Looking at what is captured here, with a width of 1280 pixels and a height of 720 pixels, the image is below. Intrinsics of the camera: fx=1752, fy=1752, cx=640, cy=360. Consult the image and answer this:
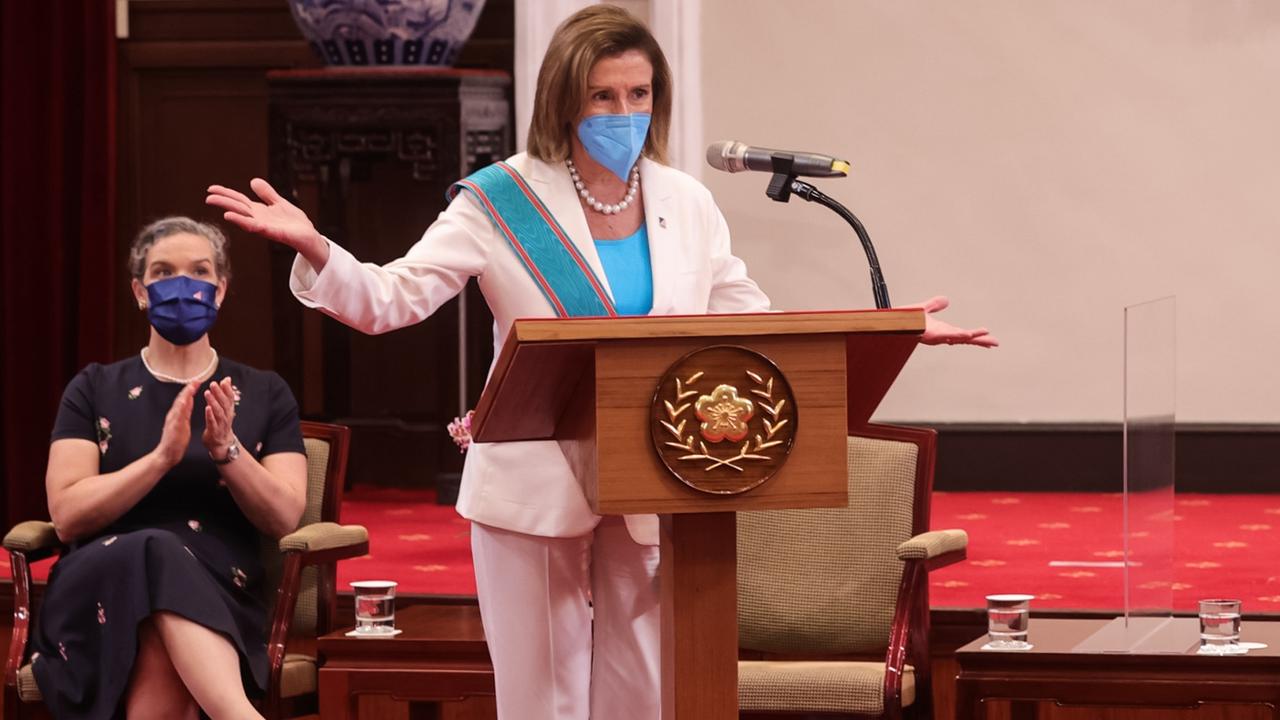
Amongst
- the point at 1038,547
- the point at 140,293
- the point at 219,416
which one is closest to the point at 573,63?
the point at 219,416

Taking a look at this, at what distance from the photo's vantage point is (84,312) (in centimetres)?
612

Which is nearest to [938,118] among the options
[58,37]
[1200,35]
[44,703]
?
[1200,35]

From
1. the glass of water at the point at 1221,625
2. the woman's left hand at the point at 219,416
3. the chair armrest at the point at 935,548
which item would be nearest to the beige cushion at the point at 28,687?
the woman's left hand at the point at 219,416

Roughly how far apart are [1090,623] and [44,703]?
6.84 feet

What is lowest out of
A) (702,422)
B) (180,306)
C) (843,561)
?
(843,561)

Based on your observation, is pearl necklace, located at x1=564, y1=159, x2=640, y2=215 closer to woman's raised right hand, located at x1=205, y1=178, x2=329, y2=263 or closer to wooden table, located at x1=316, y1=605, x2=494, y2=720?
woman's raised right hand, located at x1=205, y1=178, x2=329, y2=263

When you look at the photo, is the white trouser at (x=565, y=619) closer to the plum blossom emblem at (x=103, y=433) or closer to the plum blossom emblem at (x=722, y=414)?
the plum blossom emblem at (x=722, y=414)

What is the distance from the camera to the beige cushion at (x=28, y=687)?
3352 millimetres

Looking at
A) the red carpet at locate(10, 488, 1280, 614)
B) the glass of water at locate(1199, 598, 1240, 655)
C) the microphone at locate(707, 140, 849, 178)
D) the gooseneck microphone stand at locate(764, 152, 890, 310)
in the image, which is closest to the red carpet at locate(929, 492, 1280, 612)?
the red carpet at locate(10, 488, 1280, 614)

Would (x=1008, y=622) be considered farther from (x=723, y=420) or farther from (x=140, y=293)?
(x=140, y=293)

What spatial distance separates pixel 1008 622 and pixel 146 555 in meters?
1.61

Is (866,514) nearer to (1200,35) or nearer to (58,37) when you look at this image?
(1200,35)

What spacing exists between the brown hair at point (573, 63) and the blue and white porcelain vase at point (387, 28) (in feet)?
10.8

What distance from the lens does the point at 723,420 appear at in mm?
1861
